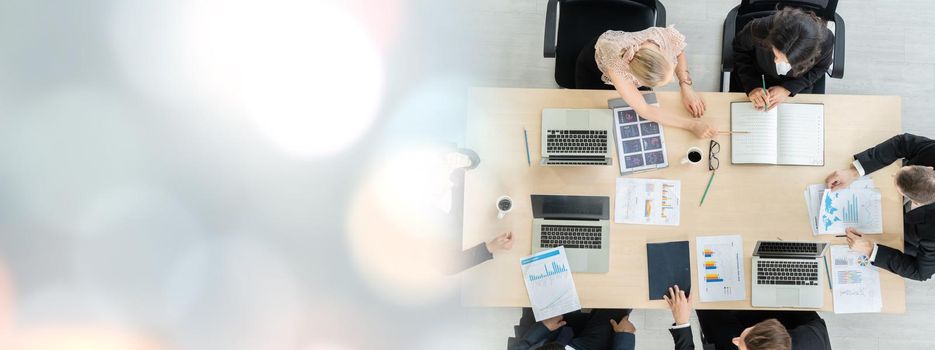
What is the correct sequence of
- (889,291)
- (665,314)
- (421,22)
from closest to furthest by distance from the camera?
(889,291)
(665,314)
(421,22)

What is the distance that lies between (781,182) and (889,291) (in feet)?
1.95

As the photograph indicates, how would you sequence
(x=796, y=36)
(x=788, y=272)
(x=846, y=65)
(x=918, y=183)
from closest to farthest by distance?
(x=918, y=183) → (x=796, y=36) → (x=788, y=272) → (x=846, y=65)

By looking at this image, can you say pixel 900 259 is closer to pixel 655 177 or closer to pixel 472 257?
A: pixel 655 177

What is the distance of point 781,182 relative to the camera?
229 cm

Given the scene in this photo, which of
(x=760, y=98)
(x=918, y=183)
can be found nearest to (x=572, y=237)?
(x=760, y=98)

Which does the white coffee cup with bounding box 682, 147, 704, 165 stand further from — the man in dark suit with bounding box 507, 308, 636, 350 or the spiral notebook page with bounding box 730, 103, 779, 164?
the man in dark suit with bounding box 507, 308, 636, 350

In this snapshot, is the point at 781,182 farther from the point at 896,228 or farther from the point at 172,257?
the point at 172,257

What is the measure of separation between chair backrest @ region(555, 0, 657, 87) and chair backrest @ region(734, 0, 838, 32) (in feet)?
1.26

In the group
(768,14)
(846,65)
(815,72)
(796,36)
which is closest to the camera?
(796,36)

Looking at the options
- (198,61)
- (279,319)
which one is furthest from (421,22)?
(279,319)

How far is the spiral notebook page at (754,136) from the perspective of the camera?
7.45 ft

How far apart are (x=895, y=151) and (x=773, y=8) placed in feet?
2.59

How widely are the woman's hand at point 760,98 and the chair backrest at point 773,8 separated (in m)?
0.42

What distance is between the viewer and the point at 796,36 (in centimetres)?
213
